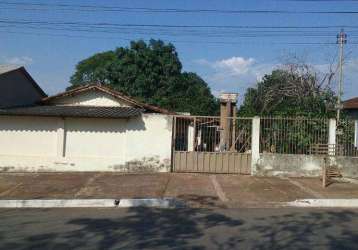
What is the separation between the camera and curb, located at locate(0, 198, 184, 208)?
13.2 metres

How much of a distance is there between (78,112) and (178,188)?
553 cm

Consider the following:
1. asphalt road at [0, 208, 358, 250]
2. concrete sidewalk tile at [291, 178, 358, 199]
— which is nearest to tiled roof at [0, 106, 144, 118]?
concrete sidewalk tile at [291, 178, 358, 199]

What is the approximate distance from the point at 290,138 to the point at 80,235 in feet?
37.4

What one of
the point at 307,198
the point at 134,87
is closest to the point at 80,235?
the point at 307,198

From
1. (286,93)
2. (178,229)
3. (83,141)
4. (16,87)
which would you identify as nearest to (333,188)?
(178,229)

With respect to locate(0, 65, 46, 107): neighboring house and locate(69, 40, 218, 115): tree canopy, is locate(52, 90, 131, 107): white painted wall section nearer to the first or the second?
locate(0, 65, 46, 107): neighboring house

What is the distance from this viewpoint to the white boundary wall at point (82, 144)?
63.1 feet

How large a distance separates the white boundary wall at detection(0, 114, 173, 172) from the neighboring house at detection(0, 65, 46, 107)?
3555mm

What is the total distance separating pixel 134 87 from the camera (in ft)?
141

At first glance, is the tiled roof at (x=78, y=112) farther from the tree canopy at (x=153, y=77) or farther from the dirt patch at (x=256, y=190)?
the tree canopy at (x=153, y=77)

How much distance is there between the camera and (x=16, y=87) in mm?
24656

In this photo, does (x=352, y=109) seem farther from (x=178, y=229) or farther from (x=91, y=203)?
(x=178, y=229)

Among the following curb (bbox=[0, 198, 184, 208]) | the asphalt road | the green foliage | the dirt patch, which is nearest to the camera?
the asphalt road

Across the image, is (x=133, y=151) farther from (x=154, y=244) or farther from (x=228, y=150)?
(x=154, y=244)
